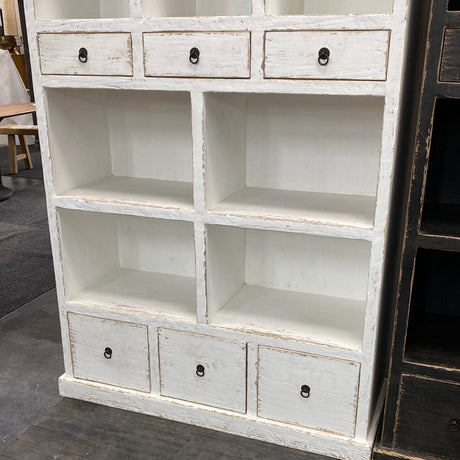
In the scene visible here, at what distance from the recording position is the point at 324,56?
1265mm

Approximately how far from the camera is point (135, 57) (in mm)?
1441

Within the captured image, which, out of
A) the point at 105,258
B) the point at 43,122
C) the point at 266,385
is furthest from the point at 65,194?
the point at 266,385

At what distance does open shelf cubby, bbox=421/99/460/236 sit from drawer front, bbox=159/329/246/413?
27.0 inches

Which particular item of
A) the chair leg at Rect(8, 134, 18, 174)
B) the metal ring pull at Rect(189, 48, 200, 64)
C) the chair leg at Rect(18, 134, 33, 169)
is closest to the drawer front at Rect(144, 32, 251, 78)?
the metal ring pull at Rect(189, 48, 200, 64)

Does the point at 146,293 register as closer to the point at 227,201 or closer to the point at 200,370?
the point at 200,370

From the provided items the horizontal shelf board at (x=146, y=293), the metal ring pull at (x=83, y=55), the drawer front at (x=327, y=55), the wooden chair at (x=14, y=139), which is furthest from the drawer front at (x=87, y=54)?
the wooden chair at (x=14, y=139)

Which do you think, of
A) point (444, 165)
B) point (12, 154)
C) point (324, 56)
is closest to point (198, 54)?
point (324, 56)

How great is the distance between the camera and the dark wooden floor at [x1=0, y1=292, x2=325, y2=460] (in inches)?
61.5

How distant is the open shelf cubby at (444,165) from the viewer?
1.51 m

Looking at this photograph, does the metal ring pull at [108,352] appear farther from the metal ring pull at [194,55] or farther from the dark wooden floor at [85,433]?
the metal ring pull at [194,55]

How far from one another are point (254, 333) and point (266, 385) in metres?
0.16

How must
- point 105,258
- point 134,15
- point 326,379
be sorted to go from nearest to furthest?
point 134,15 → point 326,379 → point 105,258

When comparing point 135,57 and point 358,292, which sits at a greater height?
point 135,57

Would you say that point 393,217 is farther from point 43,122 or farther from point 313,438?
point 43,122
